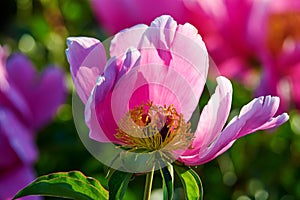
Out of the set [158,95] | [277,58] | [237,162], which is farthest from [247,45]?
[158,95]

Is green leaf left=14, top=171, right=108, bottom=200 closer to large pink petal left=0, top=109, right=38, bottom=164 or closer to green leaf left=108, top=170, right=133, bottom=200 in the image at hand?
green leaf left=108, top=170, right=133, bottom=200

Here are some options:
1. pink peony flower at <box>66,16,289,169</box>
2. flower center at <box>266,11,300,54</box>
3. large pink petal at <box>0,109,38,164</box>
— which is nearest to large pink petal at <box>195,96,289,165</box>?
pink peony flower at <box>66,16,289,169</box>

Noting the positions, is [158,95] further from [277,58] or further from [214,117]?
[277,58]

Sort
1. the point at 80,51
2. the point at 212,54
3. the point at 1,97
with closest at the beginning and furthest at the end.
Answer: the point at 80,51 < the point at 1,97 < the point at 212,54

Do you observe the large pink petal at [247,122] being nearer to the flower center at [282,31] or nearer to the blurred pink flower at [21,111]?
the blurred pink flower at [21,111]

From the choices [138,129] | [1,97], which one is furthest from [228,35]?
[138,129]

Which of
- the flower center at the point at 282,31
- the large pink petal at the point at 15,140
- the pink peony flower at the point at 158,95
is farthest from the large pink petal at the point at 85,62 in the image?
the flower center at the point at 282,31

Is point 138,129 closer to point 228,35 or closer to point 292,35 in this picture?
point 228,35
